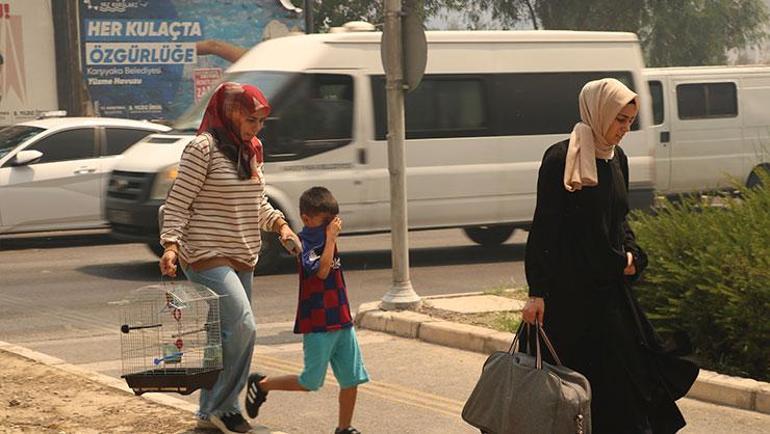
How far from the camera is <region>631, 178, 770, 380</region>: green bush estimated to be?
8422 millimetres

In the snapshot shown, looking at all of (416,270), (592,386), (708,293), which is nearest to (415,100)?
(416,270)

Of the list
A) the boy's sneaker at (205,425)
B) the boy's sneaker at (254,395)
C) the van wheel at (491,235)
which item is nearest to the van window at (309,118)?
the van wheel at (491,235)

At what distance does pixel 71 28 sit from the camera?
1126 inches

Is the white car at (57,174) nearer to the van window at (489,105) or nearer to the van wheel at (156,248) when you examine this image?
the van wheel at (156,248)

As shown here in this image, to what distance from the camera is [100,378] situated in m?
8.80

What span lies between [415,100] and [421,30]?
4543 mm

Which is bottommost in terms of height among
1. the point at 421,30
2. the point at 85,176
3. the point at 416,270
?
the point at 416,270

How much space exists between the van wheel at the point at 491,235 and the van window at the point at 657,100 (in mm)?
3999

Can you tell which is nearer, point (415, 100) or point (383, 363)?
point (383, 363)

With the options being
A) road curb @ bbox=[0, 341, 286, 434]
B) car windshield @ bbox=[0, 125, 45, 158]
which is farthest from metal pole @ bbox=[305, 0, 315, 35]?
road curb @ bbox=[0, 341, 286, 434]

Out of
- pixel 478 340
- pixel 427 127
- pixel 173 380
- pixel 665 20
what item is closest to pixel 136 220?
pixel 427 127

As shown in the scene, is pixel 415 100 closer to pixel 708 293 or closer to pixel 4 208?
pixel 4 208

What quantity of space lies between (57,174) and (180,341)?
444 inches

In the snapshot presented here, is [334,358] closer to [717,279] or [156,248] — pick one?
[717,279]
